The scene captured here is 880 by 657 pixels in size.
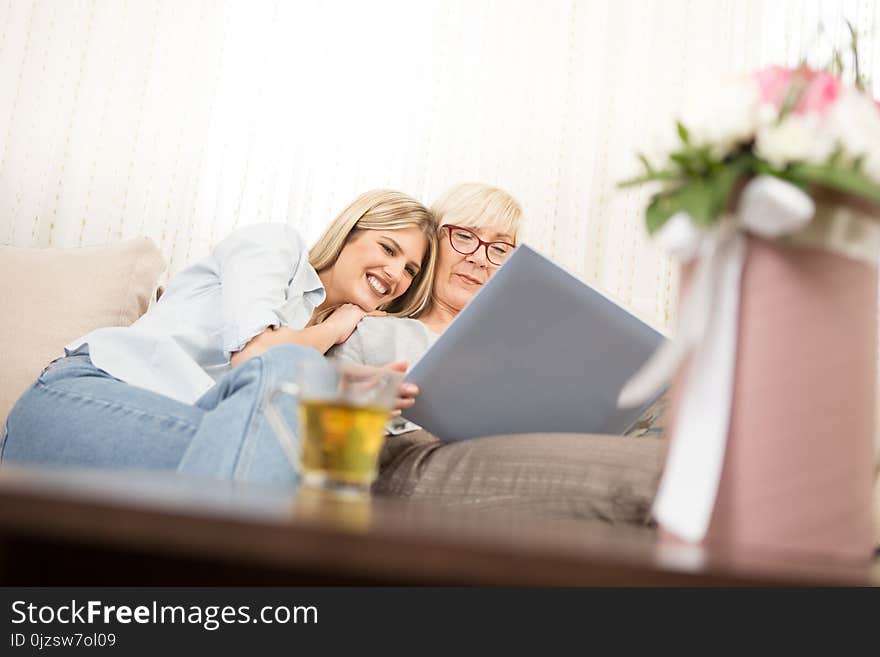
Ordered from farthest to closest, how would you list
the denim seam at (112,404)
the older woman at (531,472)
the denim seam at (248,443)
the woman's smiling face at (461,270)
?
the woman's smiling face at (461,270) → the denim seam at (112,404) → the older woman at (531,472) → the denim seam at (248,443)

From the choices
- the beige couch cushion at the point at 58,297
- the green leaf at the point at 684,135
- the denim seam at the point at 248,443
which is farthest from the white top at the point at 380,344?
the green leaf at the point at 684,135

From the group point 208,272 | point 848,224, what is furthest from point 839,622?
point 208,272

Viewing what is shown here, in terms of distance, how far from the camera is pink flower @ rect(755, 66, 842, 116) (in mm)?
614

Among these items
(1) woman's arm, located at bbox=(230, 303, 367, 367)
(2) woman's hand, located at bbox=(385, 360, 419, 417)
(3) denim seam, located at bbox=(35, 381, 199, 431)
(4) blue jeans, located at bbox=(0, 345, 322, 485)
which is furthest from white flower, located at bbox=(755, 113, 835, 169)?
(1) woman's arm, located at bbox=(230, 303, 367, 367)

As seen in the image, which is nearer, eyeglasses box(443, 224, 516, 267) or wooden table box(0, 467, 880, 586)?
wooden table box(0, 467, 880, 586)

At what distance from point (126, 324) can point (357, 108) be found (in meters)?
0.92

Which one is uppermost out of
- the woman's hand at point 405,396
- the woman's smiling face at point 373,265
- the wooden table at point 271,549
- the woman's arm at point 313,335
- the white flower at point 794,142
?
the woman's smiling face at point 373,265

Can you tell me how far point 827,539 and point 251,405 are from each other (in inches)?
21.8

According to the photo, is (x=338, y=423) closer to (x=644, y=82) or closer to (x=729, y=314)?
(x=729, y=314)

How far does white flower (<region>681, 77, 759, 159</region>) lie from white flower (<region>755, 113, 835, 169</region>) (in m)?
0.01

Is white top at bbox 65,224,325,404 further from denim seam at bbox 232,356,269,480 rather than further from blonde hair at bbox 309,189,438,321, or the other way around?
denim seam at bbox 232,356,269,480

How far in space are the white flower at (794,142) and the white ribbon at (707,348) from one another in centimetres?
2

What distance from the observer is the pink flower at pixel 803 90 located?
614 millimetres

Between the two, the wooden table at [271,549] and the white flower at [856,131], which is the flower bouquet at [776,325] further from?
the wooden table at [271,549]
